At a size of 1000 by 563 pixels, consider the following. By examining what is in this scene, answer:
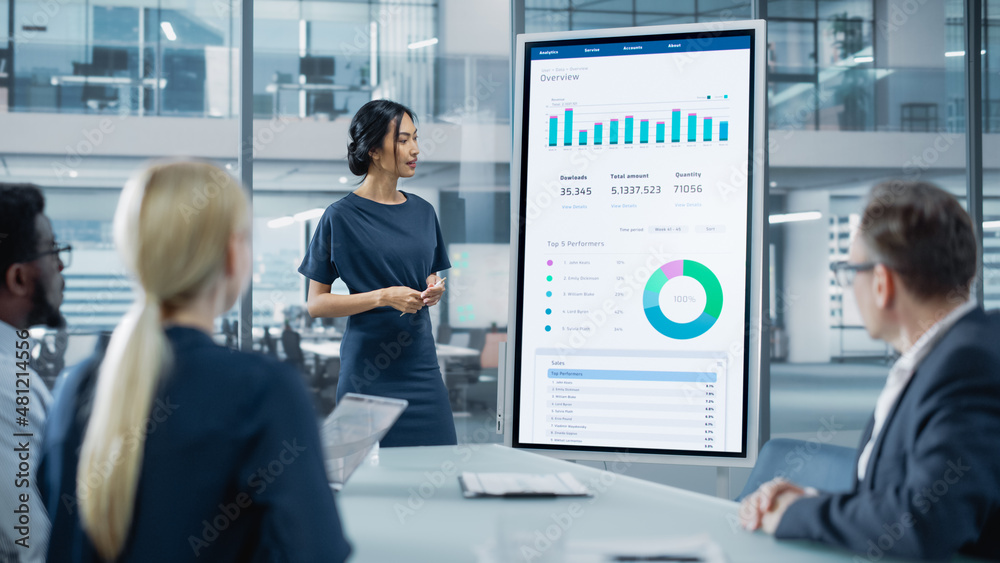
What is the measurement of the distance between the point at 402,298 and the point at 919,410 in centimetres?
159

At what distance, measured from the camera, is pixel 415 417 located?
2.54 meters

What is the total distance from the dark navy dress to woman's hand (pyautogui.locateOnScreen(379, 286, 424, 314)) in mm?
79

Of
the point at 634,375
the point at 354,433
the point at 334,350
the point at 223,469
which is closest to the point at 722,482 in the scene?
the point at 634,375

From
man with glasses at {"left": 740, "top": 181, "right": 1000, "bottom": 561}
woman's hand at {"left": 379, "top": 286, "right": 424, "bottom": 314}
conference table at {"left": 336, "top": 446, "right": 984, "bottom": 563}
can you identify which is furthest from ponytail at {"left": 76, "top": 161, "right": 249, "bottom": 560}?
woman's hand at {"left": 379, "top": 286, "right": 424, "bottom": 314}

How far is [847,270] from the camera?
150 cm

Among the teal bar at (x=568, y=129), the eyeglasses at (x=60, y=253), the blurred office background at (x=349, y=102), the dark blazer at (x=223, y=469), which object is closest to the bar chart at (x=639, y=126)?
the teal bar at (x=568, y=129)

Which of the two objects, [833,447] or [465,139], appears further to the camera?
[465,139]

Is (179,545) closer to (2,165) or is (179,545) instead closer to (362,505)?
(362,505)

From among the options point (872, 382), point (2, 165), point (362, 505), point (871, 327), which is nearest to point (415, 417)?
point (362, 505)

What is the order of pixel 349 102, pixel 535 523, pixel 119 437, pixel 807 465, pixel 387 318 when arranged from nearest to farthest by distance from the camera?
pixel 119 437 → pixel 535 523 → pixel 807 465 → pixel 387 318 → pixel 349 102

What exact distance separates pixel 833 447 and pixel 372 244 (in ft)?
5.20

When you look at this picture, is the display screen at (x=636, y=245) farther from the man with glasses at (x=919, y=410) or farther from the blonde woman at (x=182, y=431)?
the blonde woman at (x=182, y=431)

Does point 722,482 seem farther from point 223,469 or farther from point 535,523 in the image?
point 223,469

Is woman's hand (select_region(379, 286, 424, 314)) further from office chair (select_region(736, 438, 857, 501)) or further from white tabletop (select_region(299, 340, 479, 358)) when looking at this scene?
white tabletop (select_region(299, 340, 479, 358))
